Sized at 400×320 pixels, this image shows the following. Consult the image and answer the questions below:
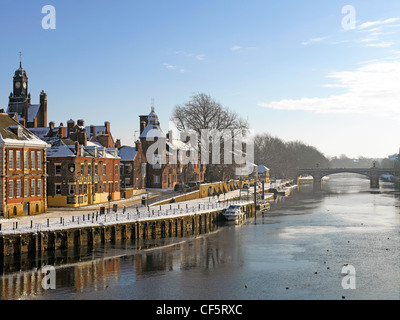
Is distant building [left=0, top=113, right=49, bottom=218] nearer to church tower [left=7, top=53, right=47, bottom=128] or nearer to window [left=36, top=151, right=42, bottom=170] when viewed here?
window [left=36, top=151, right=42, bottom=170]

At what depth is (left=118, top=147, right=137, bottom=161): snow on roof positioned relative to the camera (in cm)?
8938

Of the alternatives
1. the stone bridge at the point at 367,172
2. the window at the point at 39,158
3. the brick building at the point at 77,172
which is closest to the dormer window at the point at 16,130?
the window at the point at 39,158

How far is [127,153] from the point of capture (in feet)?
298

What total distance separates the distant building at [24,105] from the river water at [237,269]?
59.3 metres

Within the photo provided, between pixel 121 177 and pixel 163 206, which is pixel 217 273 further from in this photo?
pixel 121 177

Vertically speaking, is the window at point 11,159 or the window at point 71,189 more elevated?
the window at point 11,159

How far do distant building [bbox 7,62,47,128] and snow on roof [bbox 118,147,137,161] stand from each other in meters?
23.0

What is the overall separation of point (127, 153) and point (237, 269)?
174 ft

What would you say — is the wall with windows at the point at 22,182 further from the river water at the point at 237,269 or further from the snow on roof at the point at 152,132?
the snow on roof at the point at 152,132

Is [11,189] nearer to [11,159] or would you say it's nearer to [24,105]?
[11,159]

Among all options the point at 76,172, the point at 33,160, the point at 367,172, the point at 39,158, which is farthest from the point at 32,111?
the point at 367,172

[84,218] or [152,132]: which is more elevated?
[152,132]

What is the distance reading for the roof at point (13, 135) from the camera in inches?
2160
